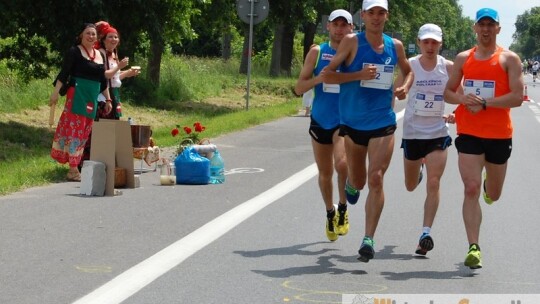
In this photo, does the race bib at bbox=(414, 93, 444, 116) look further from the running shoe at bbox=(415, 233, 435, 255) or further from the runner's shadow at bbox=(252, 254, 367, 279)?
the runner's shadow at bbox=(252, 254, 367, 279)

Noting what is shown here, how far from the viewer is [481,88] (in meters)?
8.92

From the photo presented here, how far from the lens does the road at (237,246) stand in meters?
7.88

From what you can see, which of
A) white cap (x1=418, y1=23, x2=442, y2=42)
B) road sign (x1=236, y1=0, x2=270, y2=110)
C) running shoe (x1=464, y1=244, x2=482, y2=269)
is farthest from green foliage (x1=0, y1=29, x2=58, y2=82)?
running shoe (x1=464, y1=244, x2=482, y2=269)

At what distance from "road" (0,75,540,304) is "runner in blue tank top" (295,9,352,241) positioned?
0.23 meters

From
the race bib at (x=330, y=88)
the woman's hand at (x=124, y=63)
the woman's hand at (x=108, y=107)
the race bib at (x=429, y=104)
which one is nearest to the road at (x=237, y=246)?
the woman's hand at (x=108, y=107)

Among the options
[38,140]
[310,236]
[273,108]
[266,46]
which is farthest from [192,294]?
[266,46]

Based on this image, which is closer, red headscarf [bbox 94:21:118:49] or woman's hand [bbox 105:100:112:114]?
red headscarf [bbox 94:21:118:49]

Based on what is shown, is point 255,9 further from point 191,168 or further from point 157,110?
point 191,168

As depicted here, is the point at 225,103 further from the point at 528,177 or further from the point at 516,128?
the point at 528,177

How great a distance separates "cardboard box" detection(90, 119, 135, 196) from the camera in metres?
13.1

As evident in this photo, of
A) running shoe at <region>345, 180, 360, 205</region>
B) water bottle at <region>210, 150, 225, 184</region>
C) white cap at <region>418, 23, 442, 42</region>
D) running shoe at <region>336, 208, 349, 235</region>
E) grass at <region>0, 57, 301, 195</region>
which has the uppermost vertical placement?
white cap at <region>418, 23, 442, 42</region>

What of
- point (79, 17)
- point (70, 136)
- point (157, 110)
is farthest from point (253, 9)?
point (70, 136)

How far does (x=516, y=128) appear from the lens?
28.2 m

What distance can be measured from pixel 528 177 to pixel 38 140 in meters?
8.04
